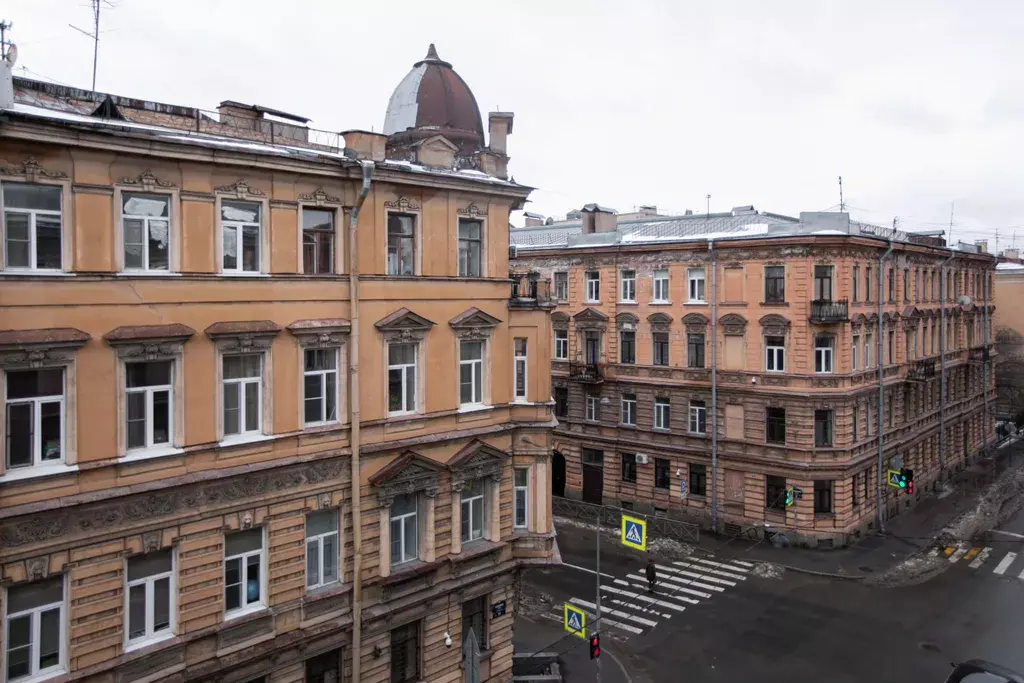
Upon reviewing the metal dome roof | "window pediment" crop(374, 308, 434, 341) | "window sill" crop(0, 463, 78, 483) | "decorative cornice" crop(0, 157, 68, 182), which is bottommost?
"window sill" crop(0, 463, 78, 483)

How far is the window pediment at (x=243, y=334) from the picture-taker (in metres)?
14.5

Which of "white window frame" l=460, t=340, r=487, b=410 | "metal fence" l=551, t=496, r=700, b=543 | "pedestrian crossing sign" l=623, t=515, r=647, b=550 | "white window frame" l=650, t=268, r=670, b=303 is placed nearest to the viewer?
"white window frame" l=460, t=340, r=487, b=410

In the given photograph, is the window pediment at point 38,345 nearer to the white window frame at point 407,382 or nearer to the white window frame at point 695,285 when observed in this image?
the white window frame at point 407,382

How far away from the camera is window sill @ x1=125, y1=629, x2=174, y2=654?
44.3ft

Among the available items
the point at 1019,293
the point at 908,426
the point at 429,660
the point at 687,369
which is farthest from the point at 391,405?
the point at 1019,293

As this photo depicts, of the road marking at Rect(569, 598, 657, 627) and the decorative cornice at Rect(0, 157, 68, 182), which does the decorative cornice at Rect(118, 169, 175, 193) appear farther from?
the road marking at Rect(569, 598, 657, 627)

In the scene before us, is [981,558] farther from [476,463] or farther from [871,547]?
[476,463]

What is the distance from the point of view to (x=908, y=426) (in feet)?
130

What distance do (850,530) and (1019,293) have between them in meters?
43.1

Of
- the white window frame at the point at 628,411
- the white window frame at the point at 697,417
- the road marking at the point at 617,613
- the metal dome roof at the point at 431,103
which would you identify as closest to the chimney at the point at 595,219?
the white window frame at the point at 628,411

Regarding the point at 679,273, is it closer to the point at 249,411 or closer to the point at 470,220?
the point at 470,220

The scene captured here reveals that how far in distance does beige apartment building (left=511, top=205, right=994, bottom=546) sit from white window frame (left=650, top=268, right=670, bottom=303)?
0.32 feet

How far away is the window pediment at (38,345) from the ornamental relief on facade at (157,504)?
259 centimetres

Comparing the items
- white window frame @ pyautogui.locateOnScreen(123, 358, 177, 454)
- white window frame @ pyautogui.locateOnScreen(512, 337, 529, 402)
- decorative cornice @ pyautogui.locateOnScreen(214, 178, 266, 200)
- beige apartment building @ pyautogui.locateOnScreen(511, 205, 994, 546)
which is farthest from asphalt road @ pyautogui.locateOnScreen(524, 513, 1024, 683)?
decorative cornice @ pyautogui.locateOnScreen(214, 178, 266, 200)
